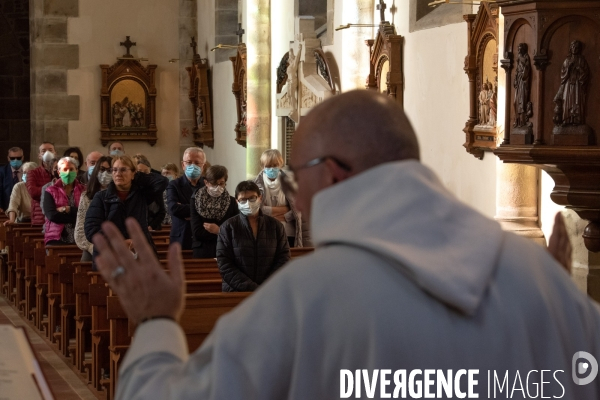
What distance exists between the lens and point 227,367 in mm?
1609

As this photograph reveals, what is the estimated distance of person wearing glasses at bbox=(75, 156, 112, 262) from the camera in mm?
8484

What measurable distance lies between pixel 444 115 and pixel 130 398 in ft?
26.2

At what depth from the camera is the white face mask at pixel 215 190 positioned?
328 inches

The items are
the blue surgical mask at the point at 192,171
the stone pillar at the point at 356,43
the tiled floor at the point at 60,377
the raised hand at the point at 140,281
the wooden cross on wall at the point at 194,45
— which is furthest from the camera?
the wooden cross on wall at the point at 194,45

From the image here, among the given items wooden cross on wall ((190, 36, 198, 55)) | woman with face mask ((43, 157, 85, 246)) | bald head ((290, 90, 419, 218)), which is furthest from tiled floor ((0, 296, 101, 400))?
Result: wooden cross on wall ((190, 36, 198, 55))

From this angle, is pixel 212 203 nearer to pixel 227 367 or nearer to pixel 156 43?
pixel 227 367

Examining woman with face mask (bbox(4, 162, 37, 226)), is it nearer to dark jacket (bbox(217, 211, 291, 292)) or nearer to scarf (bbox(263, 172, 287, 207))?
scarf (bbox(263, 172, 287, 207))

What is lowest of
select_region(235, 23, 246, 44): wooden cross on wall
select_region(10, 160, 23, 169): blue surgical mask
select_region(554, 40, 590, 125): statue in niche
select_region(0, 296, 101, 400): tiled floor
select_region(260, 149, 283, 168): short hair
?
select_region(0, 296, 101, 400): tiled floor

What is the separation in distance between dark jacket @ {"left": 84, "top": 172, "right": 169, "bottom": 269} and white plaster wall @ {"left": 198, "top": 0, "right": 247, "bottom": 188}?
8349 millimetres

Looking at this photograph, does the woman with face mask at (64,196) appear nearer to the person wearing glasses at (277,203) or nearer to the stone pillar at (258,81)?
the person wearing glasses at (277,203)

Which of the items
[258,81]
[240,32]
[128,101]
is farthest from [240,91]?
[128,101]

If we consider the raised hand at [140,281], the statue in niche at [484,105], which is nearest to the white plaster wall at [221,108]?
the statue in niche at [484,105]

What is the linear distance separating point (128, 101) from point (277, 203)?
11114mm

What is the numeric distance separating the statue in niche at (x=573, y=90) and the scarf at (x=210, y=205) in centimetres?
341
